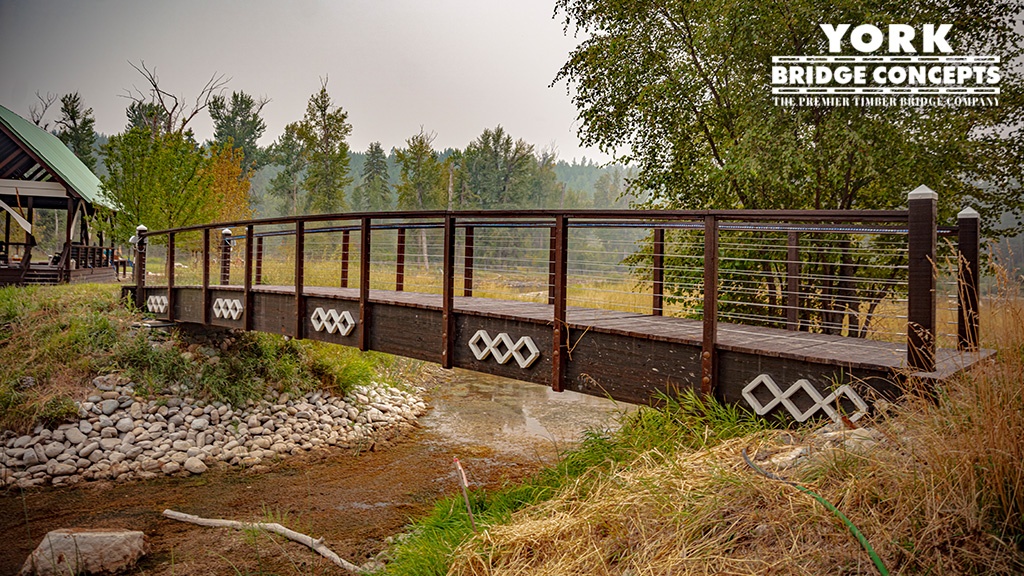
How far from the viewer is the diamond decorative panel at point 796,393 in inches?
156

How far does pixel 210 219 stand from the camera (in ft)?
58.3

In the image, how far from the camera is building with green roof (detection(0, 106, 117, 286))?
55.5 feet

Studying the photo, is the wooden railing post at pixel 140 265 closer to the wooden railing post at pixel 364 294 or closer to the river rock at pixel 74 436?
the river rock at pixel 74 436

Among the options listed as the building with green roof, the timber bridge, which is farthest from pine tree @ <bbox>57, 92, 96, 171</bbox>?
the timber bridge

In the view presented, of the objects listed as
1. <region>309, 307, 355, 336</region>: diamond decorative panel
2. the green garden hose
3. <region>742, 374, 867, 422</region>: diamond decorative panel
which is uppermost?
<region>309, 307, 355, 336</region>: diamond decorative panel

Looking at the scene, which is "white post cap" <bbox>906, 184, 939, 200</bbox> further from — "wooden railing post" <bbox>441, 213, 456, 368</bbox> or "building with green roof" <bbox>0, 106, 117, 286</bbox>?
"building with green roof" <bbox>0, 106, 117, 286</bbox>

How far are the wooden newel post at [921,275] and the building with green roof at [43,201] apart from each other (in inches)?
716

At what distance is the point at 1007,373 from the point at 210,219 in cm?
1827

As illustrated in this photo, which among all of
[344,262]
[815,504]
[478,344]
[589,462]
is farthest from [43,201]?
[815,504]

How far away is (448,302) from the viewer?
6.51m

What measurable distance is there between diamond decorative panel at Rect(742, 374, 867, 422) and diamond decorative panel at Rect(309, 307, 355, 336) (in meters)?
4.74

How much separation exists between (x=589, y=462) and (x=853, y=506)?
273 centimetres

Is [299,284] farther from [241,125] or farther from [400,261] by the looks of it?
[241,125]

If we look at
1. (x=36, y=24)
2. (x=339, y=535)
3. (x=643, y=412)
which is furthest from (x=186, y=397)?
(x=36, y=24)
